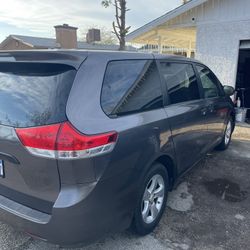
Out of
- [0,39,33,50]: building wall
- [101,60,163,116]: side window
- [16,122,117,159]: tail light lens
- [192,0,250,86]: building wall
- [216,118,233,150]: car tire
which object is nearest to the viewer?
[16,122,117,159]: tail light lens

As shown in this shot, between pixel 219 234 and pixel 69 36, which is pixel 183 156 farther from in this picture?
pixel 69 36

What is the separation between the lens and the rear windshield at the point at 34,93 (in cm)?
197

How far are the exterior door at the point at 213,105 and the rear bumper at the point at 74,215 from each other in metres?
2.35

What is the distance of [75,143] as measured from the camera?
1.93 meters

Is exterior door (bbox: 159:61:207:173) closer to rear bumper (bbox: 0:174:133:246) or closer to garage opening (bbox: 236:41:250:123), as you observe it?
rear bumper (bbox: 0:174:133:246)

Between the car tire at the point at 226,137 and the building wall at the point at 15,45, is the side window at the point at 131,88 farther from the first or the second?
the building wall at the point at 15,45

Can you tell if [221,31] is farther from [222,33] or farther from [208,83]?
[208,83]

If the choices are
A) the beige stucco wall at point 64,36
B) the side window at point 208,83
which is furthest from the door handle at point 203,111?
the beige stucco wall at point 64,36

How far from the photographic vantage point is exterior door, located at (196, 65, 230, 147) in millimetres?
4086

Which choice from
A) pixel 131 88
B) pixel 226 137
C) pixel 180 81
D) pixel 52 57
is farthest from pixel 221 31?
pixel 52 57

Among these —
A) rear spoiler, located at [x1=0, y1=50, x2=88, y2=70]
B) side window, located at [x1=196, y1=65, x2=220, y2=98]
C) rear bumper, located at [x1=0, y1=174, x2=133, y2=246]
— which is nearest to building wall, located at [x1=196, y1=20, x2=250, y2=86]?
side window, located at [x1=196, y1=65, x2=220, y2=98]

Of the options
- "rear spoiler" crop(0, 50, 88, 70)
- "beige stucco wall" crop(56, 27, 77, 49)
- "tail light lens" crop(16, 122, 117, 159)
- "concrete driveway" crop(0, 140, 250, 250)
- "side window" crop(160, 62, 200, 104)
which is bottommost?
"concrete driveway" crop(0, 140, 250, 250)

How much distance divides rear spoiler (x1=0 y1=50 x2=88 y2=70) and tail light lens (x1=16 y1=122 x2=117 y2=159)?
0.49 m

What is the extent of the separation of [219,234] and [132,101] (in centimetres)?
169
